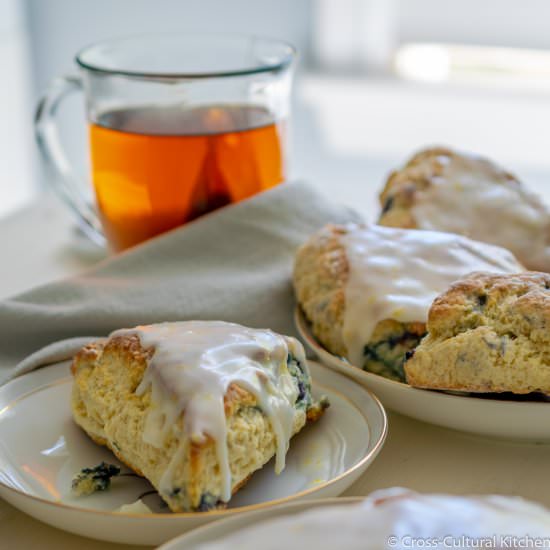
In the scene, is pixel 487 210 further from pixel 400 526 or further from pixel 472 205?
pixel 400 526

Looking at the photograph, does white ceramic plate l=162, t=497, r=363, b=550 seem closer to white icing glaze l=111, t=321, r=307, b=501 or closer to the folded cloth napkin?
white icing glaze l=111, t=321, r=307, b=501

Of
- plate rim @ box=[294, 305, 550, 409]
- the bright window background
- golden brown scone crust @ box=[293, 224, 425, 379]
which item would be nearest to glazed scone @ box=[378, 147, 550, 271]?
golden brown scone crust @ box=[293, 224, 425, 379]

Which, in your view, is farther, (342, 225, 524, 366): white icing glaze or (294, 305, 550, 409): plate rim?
(342, 225, 524, 366): white icing glaze

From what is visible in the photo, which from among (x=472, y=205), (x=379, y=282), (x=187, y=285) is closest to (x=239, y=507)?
(x=379, y=282)

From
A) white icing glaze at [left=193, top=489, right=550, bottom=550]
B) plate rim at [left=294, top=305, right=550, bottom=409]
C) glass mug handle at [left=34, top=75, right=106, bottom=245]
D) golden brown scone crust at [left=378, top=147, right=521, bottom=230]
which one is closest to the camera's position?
white icing glaze at [left=193, top=489, right=550, bottom=550]

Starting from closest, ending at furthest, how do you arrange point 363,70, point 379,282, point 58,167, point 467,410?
point 467,410 < point 379,282 < point 58,167 < point 363,70

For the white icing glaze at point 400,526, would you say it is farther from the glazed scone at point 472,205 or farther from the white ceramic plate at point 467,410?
the glazed scone at point 472,205
